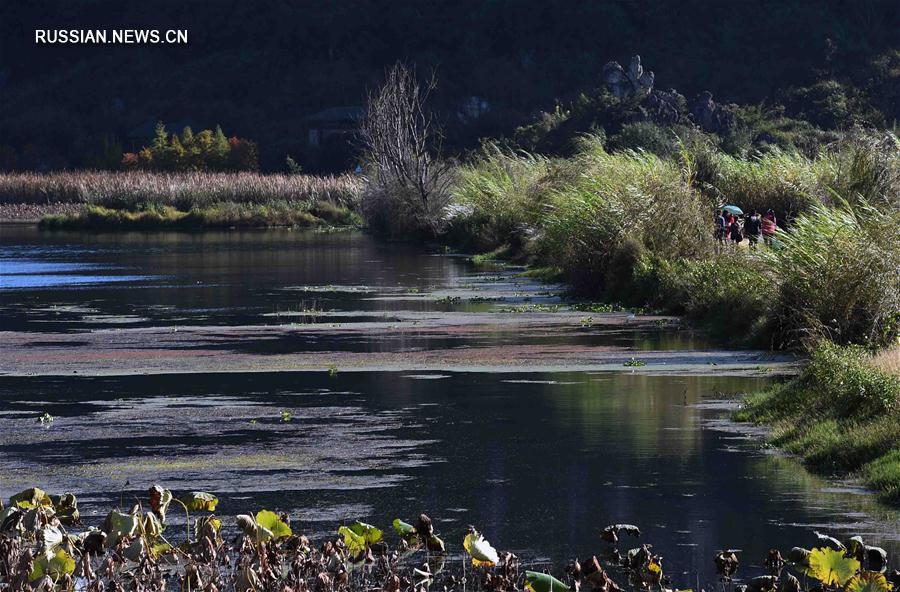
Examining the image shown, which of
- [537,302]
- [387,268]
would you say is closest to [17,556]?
[537,302]

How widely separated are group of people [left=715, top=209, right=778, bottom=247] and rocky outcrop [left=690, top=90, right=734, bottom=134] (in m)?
48.1

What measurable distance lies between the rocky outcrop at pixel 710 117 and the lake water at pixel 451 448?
60.4 metres

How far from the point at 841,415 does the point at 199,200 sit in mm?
69974

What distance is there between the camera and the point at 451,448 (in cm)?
1656

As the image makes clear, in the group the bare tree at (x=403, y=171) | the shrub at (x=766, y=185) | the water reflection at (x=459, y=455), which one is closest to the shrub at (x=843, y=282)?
the water reflection at (x=459, y=455)

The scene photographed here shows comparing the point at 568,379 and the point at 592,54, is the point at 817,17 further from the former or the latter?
the point at 568,379

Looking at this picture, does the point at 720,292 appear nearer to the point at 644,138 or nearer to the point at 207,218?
the point at 644,138

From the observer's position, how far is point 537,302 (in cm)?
3412

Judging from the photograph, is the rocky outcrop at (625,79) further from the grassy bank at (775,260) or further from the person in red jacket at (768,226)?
the person in red jacket at (768,226)

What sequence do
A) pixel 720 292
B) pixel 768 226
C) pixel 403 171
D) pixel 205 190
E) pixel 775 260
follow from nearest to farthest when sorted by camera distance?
pixel 775 260 < pixel 720 292 < pixel 768 226 < pixel 403 171 < pixel 205 190

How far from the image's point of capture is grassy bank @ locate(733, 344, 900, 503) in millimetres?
14977

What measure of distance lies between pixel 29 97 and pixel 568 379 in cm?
12813

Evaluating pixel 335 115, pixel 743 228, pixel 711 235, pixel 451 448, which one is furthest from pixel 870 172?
pixel 335 115

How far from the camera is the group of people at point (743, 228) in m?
37.3
